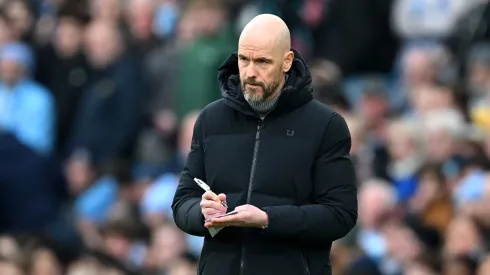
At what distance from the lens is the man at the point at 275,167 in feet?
20.5

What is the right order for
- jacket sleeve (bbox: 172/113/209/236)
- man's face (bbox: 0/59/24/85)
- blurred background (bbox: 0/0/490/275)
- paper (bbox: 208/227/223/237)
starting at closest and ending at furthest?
paper (bbox: 208/227/223/237)
jacket sleeve (bbox: 172/113/209/236)
blurred background (bbox: 0/0/490/275)
man's face (bbox: 0/59/24/85)

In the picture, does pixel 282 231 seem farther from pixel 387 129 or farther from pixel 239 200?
pixel 387 129

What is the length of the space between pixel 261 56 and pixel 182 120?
806 centimetres

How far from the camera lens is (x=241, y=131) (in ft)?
21.0

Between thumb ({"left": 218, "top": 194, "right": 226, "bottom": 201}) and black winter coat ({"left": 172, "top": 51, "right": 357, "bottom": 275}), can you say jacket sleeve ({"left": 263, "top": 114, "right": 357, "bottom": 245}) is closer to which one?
black winter coat ({"left": 172, "top": 51, "right": 357, "bottom": 275})

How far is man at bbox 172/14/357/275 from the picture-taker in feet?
20.5

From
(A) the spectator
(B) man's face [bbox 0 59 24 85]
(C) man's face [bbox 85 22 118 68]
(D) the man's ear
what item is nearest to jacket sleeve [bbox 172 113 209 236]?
(D) the man's ear

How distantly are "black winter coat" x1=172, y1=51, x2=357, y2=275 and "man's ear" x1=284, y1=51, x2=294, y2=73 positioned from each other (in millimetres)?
60

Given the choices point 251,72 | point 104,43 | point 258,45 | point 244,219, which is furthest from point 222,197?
point 104,43

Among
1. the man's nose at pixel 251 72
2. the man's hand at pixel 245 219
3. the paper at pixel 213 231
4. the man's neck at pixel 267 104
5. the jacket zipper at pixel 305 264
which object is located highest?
the man's nose at pixel 251 72

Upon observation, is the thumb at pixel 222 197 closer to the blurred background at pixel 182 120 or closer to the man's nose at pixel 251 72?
the man's nose at pixel 251 72

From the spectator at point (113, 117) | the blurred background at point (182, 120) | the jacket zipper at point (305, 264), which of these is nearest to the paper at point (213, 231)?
the jacket zipper at point (305, 264)

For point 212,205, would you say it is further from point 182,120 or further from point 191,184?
point 182,120

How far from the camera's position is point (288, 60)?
6340mm
